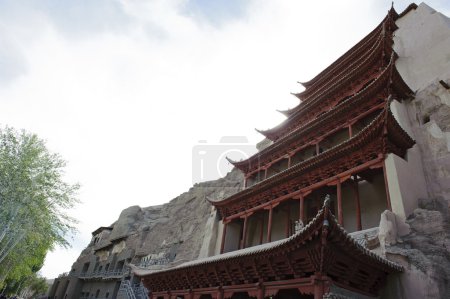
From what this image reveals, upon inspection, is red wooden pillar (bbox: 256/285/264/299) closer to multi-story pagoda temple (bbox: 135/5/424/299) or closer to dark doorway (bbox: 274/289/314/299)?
multi-story pagoda temple (bbox: 135/5/424/299)

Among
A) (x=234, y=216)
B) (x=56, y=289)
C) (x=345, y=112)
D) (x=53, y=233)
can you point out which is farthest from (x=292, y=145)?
(x=56, y=289)

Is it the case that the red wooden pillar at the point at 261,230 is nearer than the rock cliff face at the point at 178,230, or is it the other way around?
the red wooden pillar at the point at 261,230

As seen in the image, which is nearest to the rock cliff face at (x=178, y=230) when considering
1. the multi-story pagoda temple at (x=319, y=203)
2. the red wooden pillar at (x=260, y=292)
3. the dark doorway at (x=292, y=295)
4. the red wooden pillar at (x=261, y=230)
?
the red wooden pillar at (x=261, y=230)

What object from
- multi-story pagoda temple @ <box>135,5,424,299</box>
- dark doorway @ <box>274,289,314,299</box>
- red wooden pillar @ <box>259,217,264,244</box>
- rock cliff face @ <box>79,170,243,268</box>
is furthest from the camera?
rock cliff face @ <box>79,170,243,268</box>

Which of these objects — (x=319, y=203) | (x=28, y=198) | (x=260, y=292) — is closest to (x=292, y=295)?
(x=260, y=292)

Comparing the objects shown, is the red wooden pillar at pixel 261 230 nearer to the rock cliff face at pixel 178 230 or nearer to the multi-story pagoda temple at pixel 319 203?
the multi-story pagoda temple at pixel 319 203

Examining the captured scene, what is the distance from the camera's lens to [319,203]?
14.2 metres

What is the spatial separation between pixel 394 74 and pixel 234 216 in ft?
35.1

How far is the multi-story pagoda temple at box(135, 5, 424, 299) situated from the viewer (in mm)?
7312

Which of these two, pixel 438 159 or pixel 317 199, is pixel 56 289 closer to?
pixel 317 199

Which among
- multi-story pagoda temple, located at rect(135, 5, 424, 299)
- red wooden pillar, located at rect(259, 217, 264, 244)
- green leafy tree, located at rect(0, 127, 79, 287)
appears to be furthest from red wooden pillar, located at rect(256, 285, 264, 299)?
green leafy tree, located at rect(0, 127, 79, 287)

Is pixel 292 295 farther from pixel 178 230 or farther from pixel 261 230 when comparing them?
pixel 178 230

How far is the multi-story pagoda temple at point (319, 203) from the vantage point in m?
7.31

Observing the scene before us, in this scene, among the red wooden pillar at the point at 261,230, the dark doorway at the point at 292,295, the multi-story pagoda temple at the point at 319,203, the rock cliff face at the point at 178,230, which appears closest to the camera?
the multi-story pagoda temple at the point at 319,203
